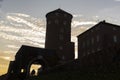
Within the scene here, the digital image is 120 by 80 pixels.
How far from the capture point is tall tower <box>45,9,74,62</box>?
56.8m

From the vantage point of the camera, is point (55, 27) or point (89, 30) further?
point (55, 27)

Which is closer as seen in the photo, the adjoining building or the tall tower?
the adjoining building

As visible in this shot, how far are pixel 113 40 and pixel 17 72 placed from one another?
22877mm

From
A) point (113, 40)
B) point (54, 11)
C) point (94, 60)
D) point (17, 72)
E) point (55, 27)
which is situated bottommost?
point (17, 72)

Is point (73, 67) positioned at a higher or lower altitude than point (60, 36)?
lower

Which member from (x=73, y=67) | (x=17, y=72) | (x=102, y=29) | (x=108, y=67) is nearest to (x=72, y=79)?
(x=108, y=67)

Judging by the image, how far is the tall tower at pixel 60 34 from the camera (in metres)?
56.8

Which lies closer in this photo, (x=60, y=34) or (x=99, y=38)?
(x=99, y=38)

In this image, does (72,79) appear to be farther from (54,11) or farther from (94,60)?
(54,11)

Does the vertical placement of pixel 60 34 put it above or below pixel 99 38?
above

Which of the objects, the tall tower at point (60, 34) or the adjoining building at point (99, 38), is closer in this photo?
the adjoining building at point (99, 38)

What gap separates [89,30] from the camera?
2030 inches

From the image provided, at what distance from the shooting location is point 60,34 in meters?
58.6

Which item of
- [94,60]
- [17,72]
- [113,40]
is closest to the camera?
[94,60]
